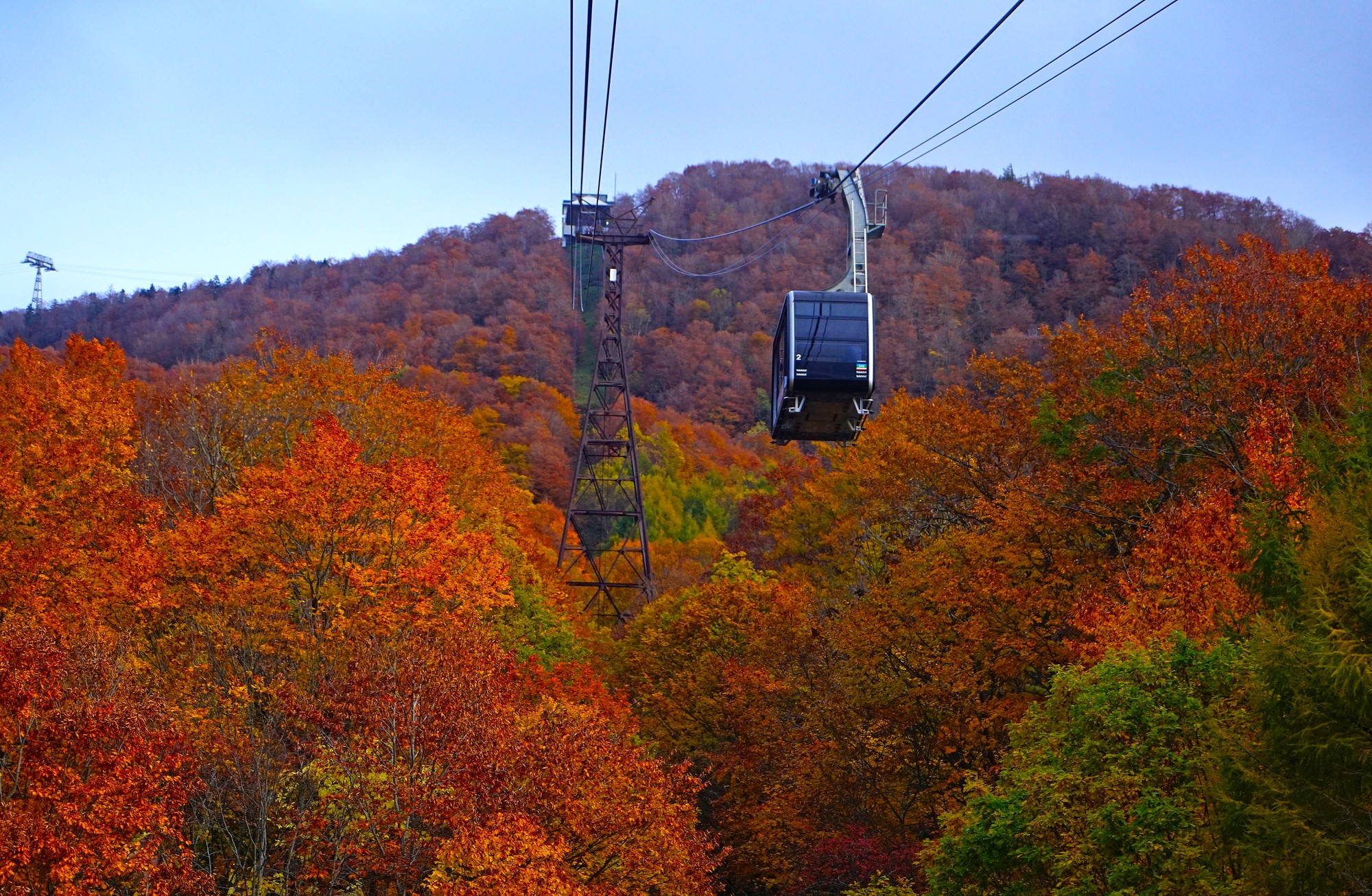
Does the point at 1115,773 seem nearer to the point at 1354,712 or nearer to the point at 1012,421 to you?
the point at 1354,712

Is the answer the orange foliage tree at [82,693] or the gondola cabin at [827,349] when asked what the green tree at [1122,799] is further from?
the orange foliage tree at [82,693]

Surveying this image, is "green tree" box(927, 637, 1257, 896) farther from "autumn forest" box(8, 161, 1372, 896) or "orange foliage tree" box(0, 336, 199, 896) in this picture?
"orange foliage tree" box(0, 336, 199, 896)

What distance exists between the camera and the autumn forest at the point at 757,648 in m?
16.0

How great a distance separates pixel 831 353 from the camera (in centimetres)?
2175

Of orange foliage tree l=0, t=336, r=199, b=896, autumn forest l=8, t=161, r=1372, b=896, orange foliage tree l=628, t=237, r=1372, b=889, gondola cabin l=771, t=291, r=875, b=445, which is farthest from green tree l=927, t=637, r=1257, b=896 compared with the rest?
orange foliage tree l=0, t=336, r=199, b=896

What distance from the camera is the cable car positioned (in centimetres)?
2170

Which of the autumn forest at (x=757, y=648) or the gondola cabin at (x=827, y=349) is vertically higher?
the gondola cabin at (x=827, y=349)

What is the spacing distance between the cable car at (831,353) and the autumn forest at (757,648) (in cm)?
578

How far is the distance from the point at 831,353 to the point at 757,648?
1663cm

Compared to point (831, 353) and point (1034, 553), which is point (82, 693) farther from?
point (1034, 553)

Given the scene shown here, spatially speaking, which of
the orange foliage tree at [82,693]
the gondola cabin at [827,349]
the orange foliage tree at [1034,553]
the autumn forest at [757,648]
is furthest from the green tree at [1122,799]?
the orange foliage tree at [82,693]

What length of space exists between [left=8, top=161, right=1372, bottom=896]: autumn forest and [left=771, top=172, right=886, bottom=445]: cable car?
578 cm

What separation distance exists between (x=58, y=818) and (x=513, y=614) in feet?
67.9

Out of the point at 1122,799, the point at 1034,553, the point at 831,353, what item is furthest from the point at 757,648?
the point at 1122,799
